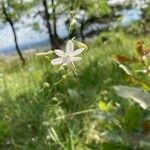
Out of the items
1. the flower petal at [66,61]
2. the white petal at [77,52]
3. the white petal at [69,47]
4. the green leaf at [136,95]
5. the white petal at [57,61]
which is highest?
the white petal at [69,47]

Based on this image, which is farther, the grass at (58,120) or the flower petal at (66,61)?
the grass at (58,120)

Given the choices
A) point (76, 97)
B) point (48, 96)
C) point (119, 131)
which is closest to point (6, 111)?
point (76, 97)

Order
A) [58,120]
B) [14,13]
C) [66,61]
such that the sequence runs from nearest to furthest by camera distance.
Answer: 1. [66,61]
2. [58,120]
3. [14,13]

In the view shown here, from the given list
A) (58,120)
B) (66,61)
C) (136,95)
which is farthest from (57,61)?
(58,120)

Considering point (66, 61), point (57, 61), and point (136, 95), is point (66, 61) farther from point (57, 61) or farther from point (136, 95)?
point (136, 95)

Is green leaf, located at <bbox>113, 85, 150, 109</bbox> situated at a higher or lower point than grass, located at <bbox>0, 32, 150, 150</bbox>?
higher

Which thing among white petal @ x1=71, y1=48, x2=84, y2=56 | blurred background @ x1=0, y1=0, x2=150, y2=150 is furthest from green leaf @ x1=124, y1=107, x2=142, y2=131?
white petal @ x1=71, y1=48, x2=84, y2=56

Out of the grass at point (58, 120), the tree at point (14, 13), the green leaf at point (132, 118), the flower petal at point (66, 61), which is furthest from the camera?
the tree at point (14, 13)

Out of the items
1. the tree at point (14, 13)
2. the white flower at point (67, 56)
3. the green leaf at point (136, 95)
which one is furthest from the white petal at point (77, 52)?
the tree at point (14, 13)

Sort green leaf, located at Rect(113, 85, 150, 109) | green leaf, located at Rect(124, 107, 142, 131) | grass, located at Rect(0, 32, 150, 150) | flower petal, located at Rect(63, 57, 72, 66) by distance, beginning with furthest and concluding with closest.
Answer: grass, located at Rect(0, 32, 150, 150) → green leaf, located at Rect(124, 107, 142, 131) → green leaf, located at Rect(113, 85, 150, 109) → flower petal, located at Rect(63, 57, 72, 66)

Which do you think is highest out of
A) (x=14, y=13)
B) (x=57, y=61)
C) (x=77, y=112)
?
(x=57, y=61)

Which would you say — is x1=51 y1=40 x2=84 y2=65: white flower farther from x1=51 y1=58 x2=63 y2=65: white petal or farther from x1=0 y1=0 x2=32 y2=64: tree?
x1=0 y1=0 x2=32 y2=64: tree

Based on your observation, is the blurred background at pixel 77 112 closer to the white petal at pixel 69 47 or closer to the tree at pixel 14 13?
the white petal at pixel 69 47
